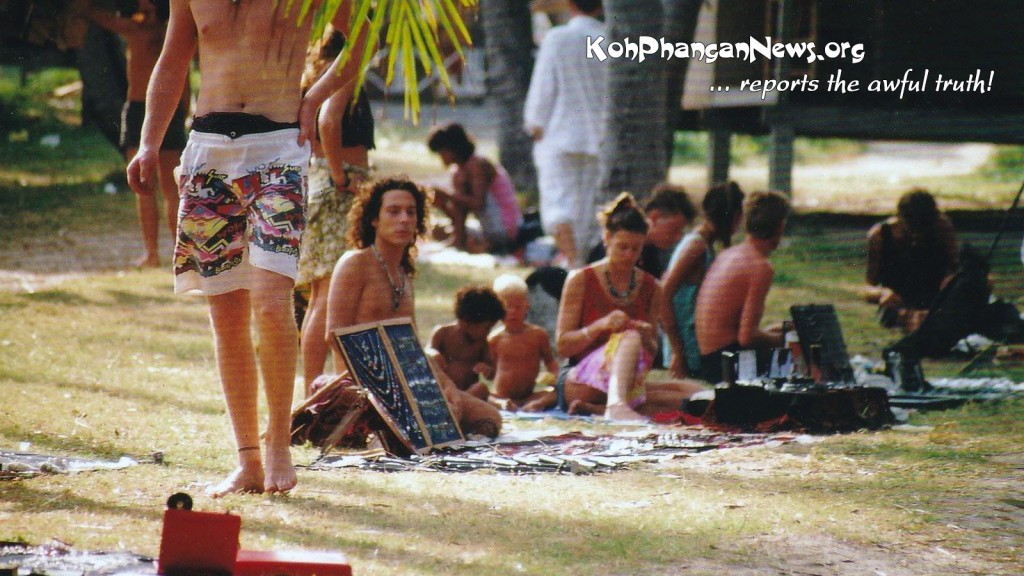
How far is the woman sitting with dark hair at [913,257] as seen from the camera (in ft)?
27.8

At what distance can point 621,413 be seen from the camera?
6.11 meters

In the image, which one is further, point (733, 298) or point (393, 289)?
point (733, 298)

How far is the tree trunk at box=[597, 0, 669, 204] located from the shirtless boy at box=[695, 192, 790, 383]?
3003 mm

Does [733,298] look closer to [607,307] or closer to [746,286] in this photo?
[746,286]

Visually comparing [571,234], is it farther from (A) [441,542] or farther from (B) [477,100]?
(B) [477,100]

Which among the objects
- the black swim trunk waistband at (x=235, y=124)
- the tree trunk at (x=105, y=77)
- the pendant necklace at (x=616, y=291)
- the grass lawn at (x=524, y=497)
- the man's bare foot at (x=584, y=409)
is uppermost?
the tree trunk at (x=105, y=77)

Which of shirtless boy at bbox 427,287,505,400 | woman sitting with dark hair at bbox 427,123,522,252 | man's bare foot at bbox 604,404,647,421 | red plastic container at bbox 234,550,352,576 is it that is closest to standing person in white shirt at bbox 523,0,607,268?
woman sitting with dark hair at bbox 427,123,522,252

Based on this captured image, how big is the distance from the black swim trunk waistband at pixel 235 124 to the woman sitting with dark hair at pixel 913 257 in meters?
5.34

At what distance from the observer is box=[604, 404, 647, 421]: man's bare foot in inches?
240

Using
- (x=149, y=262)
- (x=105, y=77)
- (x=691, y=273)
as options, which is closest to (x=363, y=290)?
(x=691, y=273)

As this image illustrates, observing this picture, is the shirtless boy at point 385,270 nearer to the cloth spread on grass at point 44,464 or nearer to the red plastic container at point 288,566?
the cloth spread on grass at point 44,464

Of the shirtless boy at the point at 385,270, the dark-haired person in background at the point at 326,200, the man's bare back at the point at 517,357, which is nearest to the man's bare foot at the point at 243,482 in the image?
the shirtless boy at the point at 385,270

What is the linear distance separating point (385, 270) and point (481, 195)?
533 cm
